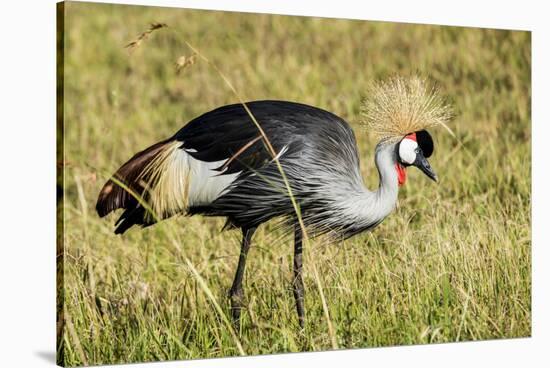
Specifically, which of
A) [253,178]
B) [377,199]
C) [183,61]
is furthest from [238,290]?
[183,61]

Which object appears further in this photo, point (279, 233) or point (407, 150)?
point (407, 150)

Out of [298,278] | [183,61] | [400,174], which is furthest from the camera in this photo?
[400,174]

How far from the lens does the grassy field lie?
494 cm

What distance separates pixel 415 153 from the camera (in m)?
5.32

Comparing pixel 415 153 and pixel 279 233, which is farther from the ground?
pixel 415 153

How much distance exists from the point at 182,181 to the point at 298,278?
66 cm

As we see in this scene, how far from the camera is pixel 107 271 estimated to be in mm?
5016

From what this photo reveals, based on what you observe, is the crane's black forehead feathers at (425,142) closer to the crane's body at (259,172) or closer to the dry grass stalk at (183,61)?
the crane's body at (259,172)

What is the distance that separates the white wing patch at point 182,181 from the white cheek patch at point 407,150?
79 cm

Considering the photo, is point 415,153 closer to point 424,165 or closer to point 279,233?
point 424,165

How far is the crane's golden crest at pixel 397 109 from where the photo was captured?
528 centimetres

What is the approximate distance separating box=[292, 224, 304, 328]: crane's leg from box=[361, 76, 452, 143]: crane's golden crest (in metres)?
0.58

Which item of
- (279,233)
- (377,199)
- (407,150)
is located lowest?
(279,233)

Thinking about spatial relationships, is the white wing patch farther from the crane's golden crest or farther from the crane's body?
the crane's golden crest
